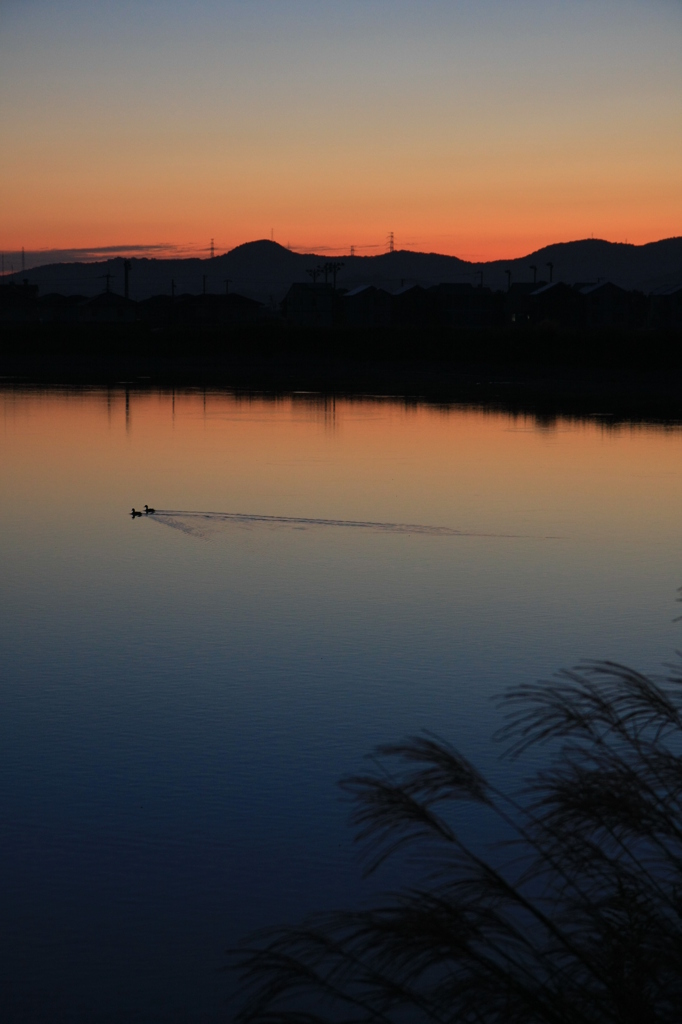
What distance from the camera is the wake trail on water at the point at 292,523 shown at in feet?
73.7

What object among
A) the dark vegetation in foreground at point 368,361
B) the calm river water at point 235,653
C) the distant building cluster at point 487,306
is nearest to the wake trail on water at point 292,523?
the calm river water at point 235,653

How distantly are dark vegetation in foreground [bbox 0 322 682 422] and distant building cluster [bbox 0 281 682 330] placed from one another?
38667mm

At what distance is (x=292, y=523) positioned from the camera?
2336 cm

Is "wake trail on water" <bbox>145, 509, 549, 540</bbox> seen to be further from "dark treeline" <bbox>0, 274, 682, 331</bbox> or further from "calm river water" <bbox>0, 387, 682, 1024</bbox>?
"dark treeline" <bbox>0, 274, 682, 331</bbox>

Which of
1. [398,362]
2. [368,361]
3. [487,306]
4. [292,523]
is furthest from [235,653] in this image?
[487,306]

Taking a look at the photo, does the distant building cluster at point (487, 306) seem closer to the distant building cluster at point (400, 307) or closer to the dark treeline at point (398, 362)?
the distant building cluster at point (400, 307)

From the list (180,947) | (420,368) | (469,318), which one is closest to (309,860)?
(180,947)

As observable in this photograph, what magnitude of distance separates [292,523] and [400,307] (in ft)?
379

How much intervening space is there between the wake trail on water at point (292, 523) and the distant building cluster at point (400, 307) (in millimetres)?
101958

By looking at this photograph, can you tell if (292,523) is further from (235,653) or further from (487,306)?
(487,306)

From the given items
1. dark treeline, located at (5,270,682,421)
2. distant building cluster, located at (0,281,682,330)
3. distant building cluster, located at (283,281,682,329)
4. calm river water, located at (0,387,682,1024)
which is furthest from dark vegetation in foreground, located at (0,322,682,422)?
distant building cluster, located at (283,281,682,329)

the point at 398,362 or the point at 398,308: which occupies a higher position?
the point at 398,308

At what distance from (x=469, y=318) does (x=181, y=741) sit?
12959 cm

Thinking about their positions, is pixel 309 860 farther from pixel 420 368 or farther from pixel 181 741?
pixel 420 368
